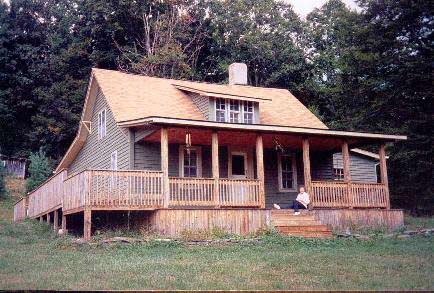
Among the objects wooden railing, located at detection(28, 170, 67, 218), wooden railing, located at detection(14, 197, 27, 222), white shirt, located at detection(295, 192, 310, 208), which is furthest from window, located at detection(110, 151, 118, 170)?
white shirt, located at detection(295, 192, 310, 208)

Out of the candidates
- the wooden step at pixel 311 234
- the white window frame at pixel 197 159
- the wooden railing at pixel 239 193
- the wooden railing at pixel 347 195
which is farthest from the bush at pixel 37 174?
the wooden step at pixel 311 234

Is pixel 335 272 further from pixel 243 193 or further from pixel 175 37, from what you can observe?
pixel 175 37

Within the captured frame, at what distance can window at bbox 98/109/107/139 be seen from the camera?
2291 centimetres

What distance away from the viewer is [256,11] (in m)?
43.8

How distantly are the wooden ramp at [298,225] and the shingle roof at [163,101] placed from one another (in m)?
6.09

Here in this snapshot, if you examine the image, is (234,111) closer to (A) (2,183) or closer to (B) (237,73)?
(B) (237,73)

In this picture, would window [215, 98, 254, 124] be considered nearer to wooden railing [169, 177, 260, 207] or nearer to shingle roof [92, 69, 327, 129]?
shingle roof [92, 69, 327, 129]

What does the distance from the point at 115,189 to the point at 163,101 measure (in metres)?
7.12

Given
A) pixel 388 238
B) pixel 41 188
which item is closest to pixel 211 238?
pixel 388 238

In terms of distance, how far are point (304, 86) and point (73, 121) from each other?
1904cm

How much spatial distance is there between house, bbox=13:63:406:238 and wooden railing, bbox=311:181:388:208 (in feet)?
0.13

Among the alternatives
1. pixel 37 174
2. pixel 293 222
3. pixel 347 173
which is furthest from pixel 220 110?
pixel 37 174

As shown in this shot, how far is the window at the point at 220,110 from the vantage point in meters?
21.9

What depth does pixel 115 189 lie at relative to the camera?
16031mm
